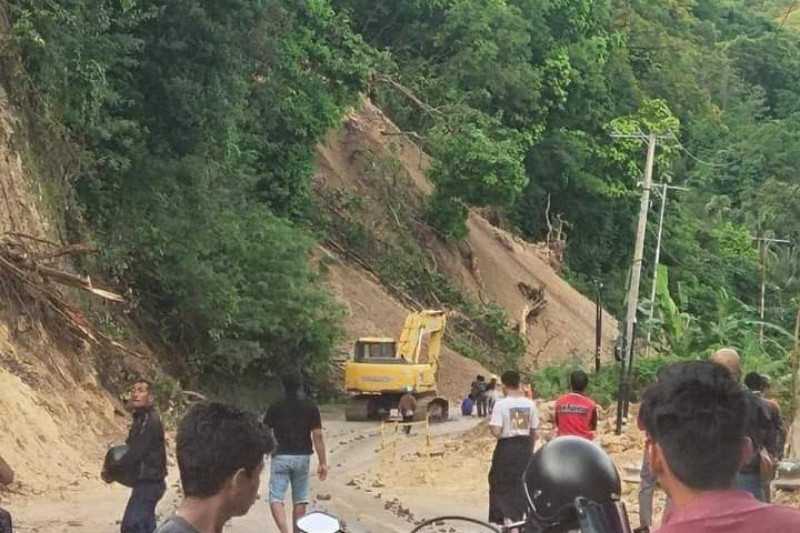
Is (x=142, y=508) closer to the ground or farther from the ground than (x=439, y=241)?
farther from the ground

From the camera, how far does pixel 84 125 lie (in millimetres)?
26422

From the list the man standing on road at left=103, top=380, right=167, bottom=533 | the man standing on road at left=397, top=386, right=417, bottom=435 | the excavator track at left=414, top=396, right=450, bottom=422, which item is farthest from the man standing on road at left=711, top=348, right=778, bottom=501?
the excavator track at left=414, top=396, right=450, bottom=422

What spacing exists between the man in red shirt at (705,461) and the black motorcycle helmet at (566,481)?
908 mm

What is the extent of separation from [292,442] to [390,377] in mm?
22484

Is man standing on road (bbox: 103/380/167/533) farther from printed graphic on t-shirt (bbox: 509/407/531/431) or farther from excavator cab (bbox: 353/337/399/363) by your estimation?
excavator cab (bbox: 353/337/399/363)

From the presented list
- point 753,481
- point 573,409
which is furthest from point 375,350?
point 753,481

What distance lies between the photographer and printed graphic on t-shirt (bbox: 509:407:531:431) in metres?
11.7

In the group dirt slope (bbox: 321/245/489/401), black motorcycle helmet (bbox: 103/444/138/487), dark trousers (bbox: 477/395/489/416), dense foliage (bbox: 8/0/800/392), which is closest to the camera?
black motorcycle helmet (bbox: 103/444/138/487)

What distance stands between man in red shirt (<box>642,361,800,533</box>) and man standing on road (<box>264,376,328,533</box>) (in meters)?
8.68

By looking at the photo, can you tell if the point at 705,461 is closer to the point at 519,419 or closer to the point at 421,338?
the point at 519,419

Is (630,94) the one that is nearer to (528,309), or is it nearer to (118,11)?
(528,309)

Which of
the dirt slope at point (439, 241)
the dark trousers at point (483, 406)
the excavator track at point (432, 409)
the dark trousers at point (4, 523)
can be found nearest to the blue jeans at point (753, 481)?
the dark trousers at point (4, 523)

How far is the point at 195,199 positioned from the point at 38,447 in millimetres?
12516

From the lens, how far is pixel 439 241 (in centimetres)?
5362
